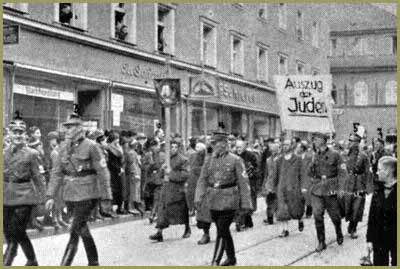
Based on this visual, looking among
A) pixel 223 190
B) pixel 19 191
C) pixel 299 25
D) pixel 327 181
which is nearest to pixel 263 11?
pixel 299 25

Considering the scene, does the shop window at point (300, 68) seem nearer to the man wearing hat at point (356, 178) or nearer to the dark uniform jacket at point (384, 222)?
the man wearing hat at point (356, 178)

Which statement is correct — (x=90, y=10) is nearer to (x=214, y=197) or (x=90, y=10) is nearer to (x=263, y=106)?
(x=214, y=197)

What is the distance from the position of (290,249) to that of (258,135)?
20896mm

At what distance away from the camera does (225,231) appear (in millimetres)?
8500

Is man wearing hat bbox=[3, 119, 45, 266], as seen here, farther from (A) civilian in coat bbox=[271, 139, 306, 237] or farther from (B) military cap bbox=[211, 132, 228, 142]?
(A) civilian in coat bbox=[271, 139, 306, 237]

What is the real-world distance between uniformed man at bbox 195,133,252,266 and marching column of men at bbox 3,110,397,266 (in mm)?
13

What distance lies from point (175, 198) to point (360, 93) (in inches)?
1698

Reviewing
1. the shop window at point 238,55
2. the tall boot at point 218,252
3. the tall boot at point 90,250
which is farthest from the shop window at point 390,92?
the tall boot at point 90,250

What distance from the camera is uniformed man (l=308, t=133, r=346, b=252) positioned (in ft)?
35.7

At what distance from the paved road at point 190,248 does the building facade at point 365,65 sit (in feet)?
124

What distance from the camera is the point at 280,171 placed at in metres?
12.9

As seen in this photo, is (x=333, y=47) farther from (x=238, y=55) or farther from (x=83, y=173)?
(x=83, y=173)

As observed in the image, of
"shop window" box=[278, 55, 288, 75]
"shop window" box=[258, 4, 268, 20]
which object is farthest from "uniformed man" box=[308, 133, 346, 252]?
"shop window" box=[278, 55, 288, 75]

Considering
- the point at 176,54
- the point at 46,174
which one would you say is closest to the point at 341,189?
the point at 46,174
